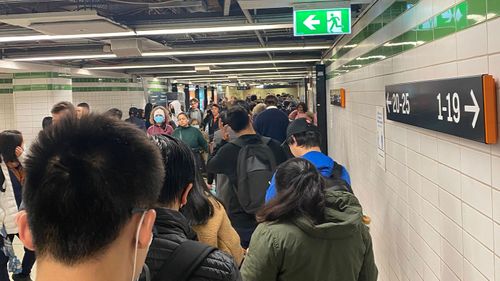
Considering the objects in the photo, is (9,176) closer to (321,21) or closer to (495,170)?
(321,21)

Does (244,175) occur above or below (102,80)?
below

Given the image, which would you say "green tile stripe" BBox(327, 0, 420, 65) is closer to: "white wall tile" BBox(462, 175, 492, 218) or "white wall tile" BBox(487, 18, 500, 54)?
"white wall tile" BBox(487, 18, 500, 54)

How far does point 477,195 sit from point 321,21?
3.07 meters

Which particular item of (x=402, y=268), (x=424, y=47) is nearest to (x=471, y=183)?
(x=424, y=47)

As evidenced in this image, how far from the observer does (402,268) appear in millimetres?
3553

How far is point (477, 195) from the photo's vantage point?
6.60ft

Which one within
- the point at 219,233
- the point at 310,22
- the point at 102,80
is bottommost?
the point at 219,233

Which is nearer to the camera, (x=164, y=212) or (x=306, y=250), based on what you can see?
(x=164, y=212)

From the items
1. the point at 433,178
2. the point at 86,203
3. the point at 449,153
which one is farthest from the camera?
the point at 433,178

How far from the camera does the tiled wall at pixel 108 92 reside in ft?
47.8

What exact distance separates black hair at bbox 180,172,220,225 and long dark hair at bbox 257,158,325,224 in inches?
10.0

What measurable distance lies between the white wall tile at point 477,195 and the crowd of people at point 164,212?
490mm

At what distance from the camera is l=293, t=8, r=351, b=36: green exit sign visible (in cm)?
469

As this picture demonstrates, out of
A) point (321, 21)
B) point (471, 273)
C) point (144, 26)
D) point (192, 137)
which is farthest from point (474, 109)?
point (144, 26)
